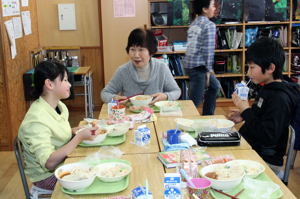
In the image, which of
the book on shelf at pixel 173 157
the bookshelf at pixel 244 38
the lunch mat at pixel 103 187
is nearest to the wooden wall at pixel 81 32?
the bookshelf at pixel 244 38

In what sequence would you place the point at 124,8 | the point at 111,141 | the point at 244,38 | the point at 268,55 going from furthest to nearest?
the point at 244,38 < the point at 124,8 < the point at 268,55 < the point at 111,141

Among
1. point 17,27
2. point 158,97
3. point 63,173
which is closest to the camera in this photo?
point 63,173

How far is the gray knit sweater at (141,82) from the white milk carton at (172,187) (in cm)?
169

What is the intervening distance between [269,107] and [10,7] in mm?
2973

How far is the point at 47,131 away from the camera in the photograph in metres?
1.90

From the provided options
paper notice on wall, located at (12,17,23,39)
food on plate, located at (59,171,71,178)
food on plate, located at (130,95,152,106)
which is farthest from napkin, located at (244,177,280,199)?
paper notice on wall, located at (12,17,23,39)

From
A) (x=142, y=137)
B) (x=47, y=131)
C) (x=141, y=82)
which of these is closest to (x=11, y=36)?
(x=141, y=82)

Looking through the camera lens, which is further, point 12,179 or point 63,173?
point 12,179

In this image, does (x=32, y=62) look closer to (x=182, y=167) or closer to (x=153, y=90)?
(x=153, y=90)

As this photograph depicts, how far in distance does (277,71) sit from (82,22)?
3.54m

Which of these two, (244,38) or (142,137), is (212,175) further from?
(244,38)

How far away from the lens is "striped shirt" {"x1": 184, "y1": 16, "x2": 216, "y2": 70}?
3918mm

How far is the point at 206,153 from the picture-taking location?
182 cm

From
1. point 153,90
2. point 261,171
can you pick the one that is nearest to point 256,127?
point 261,171
